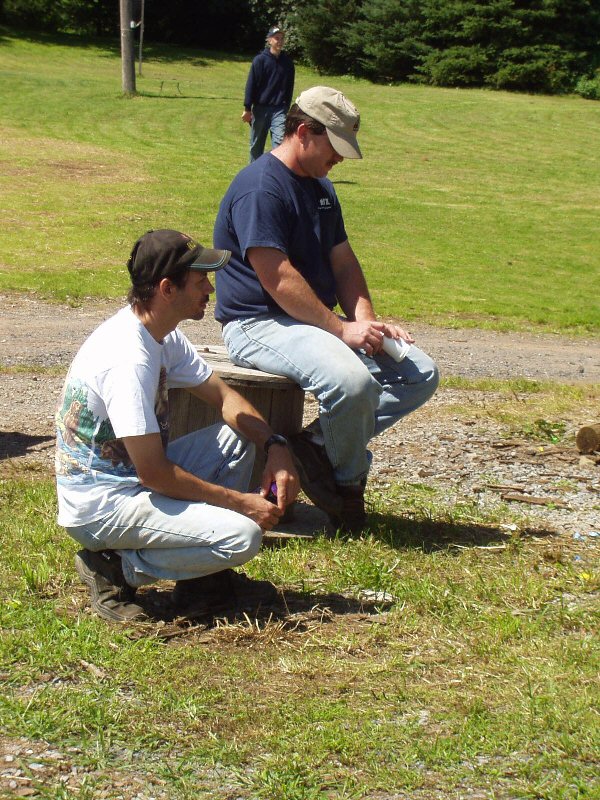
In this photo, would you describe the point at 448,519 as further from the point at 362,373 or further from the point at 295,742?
the point at 295,742

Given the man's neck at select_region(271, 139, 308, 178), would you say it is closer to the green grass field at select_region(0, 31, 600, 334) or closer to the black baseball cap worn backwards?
the black baseball cap worn backwards

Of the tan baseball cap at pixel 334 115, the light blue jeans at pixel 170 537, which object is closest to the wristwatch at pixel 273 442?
the light blue jeans at pixel 170 537

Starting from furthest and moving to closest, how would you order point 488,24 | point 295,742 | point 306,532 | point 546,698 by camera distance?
1. point 488,24
2. point 306,532
3. point 546,698
4. point 295,742

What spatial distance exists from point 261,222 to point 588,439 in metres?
2.60

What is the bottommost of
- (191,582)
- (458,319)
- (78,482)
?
(458,319)

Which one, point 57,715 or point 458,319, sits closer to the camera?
point 57,715

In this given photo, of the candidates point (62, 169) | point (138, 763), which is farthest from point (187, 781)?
point (62, 169)

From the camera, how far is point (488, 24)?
36031mm

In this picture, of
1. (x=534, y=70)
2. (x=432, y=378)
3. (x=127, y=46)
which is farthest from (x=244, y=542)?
(x=534, y=70)

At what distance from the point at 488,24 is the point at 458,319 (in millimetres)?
28085

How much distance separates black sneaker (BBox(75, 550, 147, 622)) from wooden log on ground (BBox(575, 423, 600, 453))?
10.6 feet

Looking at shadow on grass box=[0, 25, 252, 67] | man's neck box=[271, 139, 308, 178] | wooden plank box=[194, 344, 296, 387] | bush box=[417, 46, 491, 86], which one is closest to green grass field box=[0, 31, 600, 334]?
bush box=[417, 46, 491, 86]

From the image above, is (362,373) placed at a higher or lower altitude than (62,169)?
higher

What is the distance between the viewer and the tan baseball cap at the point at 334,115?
4762mm
